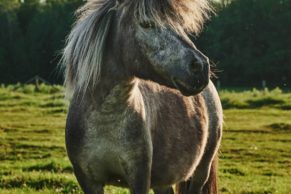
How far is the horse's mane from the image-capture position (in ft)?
15.6

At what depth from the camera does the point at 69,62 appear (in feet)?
17.6

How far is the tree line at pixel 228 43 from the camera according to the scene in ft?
233

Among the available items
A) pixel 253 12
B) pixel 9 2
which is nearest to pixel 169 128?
pixel 253 12

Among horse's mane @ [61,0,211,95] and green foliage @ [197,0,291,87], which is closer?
horse's mane @ [61,0,211,95]

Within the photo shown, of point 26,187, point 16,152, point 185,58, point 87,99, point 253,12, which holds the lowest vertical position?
point 253,12

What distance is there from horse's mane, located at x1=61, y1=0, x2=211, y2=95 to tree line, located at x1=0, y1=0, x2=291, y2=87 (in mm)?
63328

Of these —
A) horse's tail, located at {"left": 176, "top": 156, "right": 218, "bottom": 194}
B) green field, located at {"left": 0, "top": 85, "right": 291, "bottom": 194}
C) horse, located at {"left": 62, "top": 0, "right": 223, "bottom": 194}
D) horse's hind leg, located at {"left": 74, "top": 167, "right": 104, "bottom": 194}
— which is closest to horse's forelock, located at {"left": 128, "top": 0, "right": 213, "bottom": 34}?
horse, located at {"left": 62, "top": 0, "right": 223, "bottom": 194}

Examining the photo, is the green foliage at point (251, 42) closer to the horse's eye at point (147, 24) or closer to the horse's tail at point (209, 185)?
the horse's tail at point (209, 185)

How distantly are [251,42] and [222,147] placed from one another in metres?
62.2

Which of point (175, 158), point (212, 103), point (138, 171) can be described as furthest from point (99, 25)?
point (212, 103)

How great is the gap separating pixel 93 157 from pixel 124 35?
1.08 metres

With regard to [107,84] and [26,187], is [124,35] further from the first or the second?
[26,187]

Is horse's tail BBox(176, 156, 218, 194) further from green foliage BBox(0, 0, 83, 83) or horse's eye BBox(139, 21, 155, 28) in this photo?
green foliage BBox(0, 0, 83, 83)

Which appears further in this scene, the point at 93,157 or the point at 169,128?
the point at 169,128
